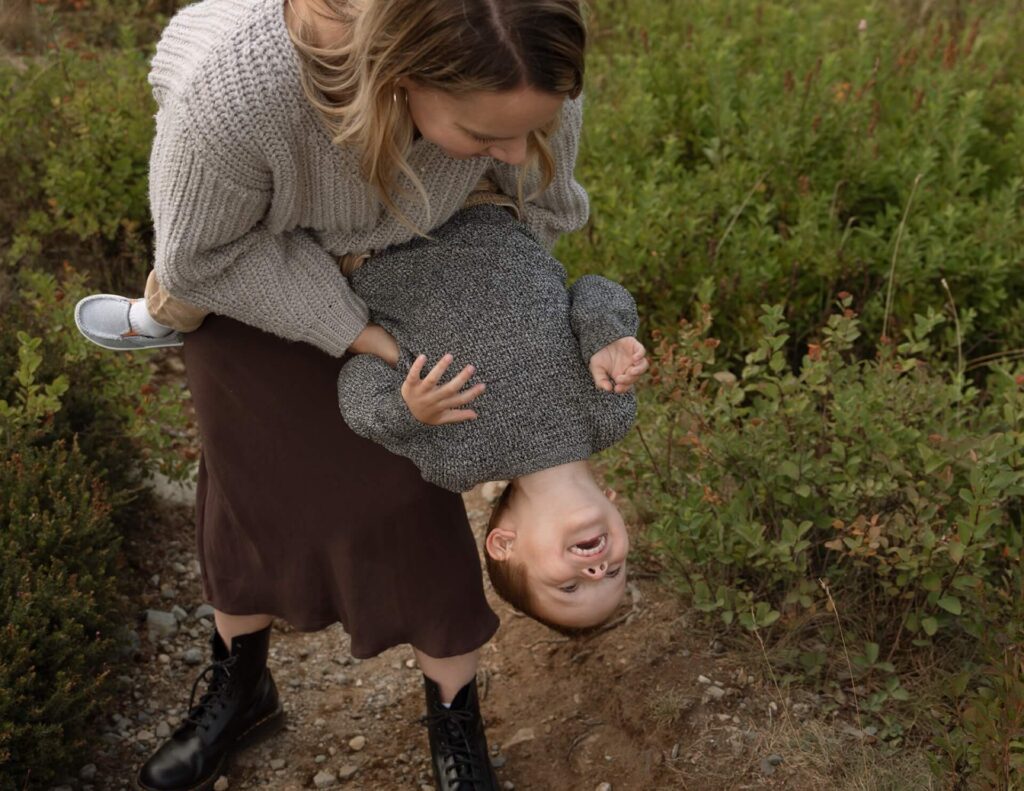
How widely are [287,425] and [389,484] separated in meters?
0.23

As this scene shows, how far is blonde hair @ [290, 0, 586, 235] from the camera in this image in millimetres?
1739

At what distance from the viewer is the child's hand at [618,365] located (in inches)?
82.2

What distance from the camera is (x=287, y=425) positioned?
231cm

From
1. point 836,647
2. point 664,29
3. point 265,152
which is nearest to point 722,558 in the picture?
point 836,647

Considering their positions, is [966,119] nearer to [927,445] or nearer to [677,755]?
[927,445]

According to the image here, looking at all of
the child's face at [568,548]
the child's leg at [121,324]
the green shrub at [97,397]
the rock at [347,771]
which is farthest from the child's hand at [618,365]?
the green shrub at [97,397]

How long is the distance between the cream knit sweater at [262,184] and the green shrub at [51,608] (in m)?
0.96

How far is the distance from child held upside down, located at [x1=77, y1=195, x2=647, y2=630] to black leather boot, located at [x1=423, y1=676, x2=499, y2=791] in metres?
0.54

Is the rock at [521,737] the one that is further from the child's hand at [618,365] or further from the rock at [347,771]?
the child's hand at [618,365]

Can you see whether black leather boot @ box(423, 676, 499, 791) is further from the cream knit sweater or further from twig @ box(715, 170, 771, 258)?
twig @ box(715, 170, 771, 258)

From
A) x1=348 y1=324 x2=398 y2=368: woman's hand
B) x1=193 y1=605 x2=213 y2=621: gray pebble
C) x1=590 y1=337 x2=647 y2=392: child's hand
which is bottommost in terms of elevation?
x1=193 y1=605 x2=213 y2=621: gray pebble

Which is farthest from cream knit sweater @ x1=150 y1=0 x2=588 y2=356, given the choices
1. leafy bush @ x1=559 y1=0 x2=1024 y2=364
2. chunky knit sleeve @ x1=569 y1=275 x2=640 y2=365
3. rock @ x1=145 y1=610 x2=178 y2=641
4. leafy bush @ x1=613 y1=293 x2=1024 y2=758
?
rock @ x1=145 y1=610 x2=178 y2=641

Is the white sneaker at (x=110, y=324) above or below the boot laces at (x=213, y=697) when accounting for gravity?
above

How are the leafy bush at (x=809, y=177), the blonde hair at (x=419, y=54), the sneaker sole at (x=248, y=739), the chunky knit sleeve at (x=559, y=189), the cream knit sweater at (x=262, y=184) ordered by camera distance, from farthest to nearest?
the leafy bush at (x=809, y=177) < the sneaker sole at (x=248, y=739) < the chunky knit sleeve at (x=559, y=189) < the cream knit sweater at (x=262, y=184) < the blonde hair at (x=419, y=54)
